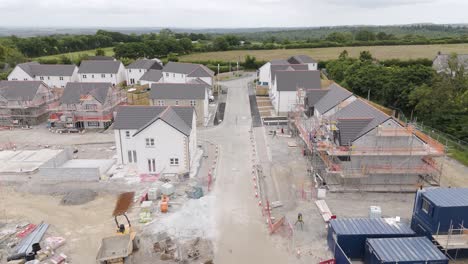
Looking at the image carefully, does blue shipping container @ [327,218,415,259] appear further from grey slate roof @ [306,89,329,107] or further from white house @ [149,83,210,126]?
white house @ [149,83,210,126]

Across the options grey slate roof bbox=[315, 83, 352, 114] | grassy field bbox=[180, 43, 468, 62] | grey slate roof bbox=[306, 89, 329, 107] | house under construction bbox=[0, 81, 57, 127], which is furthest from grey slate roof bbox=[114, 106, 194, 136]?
grassy field bbox=[180, 43, 468, 62]

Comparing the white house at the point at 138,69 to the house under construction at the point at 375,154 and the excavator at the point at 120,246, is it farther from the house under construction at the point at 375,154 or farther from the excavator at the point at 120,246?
the excavator at the point at 120,246

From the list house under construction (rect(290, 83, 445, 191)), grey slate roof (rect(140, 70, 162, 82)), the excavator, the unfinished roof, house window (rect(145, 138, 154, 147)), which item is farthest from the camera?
grey slate roof (rect(140, 70, 162, 82))

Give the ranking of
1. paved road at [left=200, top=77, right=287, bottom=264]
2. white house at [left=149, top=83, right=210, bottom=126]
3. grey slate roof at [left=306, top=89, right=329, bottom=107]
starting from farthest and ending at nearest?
white house at [left=149, top=83, right=210, bottom=126]
grey slate roof at [left=306, top=89, right=329, bottom=107]
paved road at [left=200, top=77, right=287, bottom=264]

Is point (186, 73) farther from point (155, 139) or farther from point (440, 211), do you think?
point (440, 211)

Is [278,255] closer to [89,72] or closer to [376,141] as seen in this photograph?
[376,141]

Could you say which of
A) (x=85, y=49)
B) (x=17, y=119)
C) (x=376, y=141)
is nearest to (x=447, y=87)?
(x=376, y=141)
